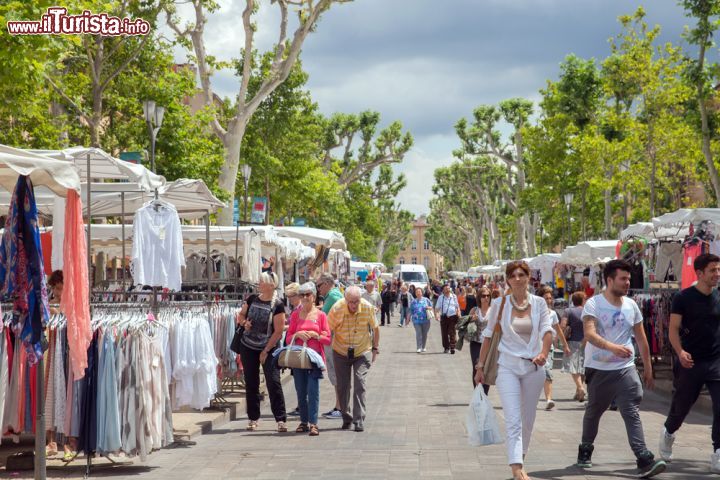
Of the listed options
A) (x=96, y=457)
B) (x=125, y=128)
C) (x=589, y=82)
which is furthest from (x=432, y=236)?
(x=96, y=457)

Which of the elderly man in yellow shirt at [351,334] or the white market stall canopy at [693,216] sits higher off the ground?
the white market stall canopy at [693,216]

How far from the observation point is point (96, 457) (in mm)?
9656

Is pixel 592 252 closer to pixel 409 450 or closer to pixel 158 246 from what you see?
pixel 158 246

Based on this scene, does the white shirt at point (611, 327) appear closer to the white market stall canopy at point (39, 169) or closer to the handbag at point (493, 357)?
the handbag at point (493, 357)

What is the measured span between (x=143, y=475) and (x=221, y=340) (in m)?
4.92

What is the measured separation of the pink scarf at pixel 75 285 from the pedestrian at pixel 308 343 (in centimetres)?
371

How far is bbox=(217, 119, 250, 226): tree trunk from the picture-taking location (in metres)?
28.5

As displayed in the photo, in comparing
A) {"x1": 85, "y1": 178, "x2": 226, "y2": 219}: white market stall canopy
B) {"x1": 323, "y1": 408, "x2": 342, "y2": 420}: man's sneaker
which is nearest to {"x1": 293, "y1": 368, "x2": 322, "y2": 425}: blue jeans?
{"x1": 323, "y1": 408, "x2": 342, "y2": 420}: man's sneaker

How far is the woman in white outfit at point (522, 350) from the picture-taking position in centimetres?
800

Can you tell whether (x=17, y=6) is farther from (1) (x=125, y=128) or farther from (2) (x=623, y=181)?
(2) (x=623, y=181)

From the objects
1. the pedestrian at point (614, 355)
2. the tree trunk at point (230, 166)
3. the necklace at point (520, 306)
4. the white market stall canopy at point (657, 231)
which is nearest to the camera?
the necklace at point (520, 306)

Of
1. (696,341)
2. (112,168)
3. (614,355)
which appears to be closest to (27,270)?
(112,168)

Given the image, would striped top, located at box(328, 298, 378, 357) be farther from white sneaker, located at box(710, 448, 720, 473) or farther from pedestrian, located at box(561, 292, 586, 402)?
white sneaker, located at box(710, 448, 720, 473)

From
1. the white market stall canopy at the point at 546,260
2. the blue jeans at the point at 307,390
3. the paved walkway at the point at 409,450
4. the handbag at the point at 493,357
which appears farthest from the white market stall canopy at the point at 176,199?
the white market stall canopy at the point at 546,260
